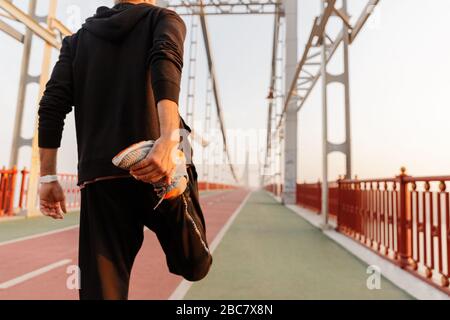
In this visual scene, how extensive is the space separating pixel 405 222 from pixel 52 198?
376 cm

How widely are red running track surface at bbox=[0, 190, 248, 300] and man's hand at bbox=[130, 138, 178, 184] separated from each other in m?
2.04

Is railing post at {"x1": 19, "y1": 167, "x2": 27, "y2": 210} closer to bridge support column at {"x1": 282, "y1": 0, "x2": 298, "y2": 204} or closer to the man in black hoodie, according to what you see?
the man in black hoodie

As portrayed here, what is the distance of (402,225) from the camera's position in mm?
3771

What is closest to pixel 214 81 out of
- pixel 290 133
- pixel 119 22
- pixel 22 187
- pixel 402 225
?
pixel 290 133

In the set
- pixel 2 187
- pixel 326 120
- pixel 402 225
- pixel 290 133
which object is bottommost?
pixel 402 225

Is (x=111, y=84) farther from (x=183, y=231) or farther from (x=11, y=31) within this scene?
(x=11, y=31)

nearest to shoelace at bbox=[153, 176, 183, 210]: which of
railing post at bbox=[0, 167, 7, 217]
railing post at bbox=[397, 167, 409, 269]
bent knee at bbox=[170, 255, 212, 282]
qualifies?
bent knee at bbox=[170, 255, 212, 282]

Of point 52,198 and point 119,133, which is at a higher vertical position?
point 119,133

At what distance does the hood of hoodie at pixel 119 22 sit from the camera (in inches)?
47.5

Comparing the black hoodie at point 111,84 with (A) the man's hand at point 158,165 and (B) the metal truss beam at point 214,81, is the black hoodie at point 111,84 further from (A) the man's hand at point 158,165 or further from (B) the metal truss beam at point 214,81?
(B) the metal truss beam at point 214,81

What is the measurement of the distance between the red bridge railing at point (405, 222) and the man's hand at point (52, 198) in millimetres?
3059

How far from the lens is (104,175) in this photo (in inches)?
45.4

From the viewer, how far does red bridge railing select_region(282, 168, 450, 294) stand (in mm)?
3000

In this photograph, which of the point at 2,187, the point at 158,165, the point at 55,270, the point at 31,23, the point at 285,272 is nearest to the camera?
the point at 158,165
